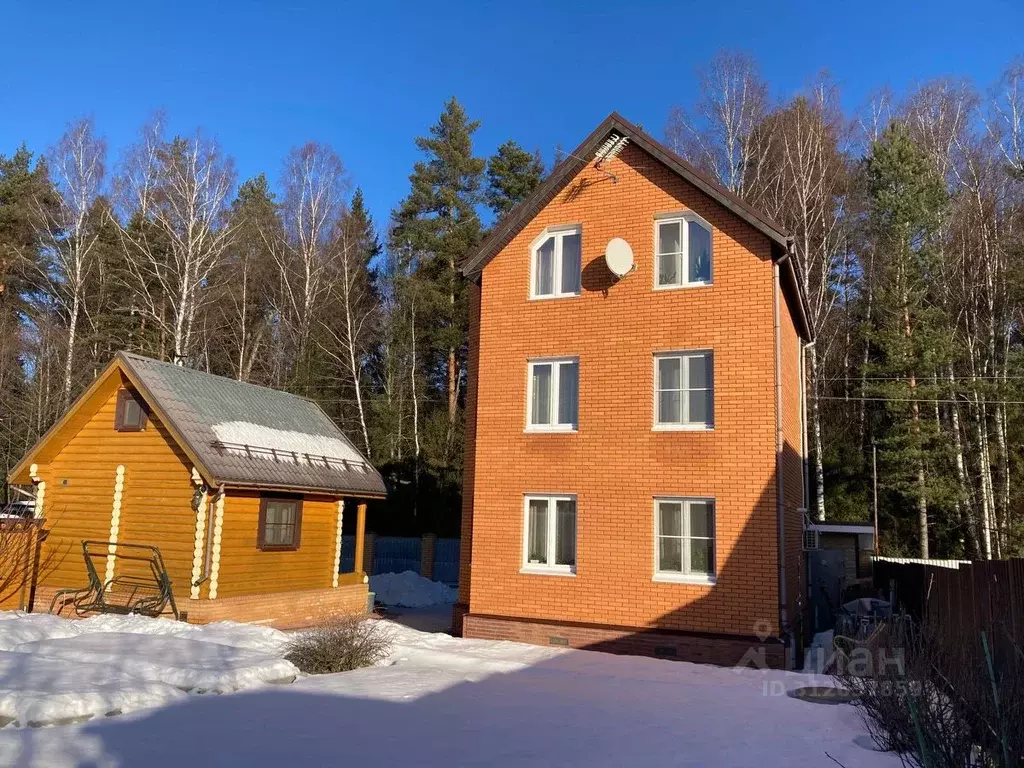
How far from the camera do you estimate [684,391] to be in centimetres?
1269

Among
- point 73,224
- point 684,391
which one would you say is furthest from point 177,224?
point 684,391

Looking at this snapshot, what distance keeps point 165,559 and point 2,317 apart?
2444 cm

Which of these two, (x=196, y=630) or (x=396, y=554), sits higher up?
(x=396, y=554)

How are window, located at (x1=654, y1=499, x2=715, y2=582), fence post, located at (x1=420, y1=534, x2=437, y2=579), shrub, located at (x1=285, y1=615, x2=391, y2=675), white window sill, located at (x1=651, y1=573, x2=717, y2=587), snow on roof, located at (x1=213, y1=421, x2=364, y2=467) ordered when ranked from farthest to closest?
fence post, located at (x1=420, y1=534, x2=437, y2=579)
snow on roof, located at (x1=213, y1=421, x2=364, y2=467)
window, located at (x1=654, y1=499, x2=715, y2=582)
white window sill, located at (x1=651, y1=573, x2=717, y2=587)
shrub, located at (x1=285, y1=615, x2=391, y2=675)

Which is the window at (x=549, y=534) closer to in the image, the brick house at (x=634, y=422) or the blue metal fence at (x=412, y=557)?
the brick house at (x=634, y=422)

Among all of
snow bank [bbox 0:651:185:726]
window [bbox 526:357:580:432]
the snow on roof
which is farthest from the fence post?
snow bank [bbox 0:651:185:726]

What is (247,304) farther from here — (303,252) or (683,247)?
(683,247)

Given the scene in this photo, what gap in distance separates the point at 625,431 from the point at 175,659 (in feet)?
24.7

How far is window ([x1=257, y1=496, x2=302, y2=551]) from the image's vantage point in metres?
14.5

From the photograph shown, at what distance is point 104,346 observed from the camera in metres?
29.0

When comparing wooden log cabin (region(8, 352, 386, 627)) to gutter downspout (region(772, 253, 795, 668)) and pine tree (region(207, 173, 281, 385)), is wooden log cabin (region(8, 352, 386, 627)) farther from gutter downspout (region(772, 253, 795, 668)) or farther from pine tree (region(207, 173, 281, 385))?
pine tree (region(207, 173, 281, 385))

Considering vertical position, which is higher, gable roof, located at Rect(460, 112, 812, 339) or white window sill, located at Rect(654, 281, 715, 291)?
gable roof, located at Rect(460, 112, 812, 339)

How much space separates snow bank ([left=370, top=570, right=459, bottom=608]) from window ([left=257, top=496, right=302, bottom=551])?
17.9 ft

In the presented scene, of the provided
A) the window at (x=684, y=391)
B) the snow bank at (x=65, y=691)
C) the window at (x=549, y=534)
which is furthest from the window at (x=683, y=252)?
the snow bank at (x=65, y=691)
